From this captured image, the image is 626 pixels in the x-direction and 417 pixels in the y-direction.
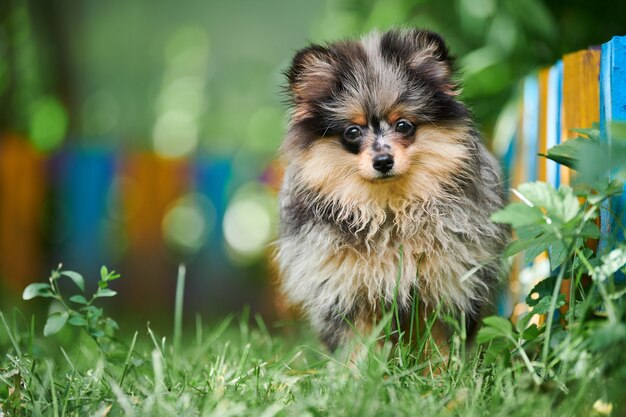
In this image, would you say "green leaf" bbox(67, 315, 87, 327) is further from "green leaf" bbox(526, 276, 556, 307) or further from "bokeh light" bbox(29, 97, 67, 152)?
"bokeh light" bbox(29, 97, 67, 152)

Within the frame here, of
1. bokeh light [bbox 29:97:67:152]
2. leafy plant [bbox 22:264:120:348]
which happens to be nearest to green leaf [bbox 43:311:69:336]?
leafy plant [bbox 22:264:120:348]

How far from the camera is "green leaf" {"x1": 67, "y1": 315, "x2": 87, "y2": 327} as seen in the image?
2.35m

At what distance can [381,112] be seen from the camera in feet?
8.47

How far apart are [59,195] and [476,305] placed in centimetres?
404

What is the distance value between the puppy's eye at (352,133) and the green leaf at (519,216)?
768 millimetres

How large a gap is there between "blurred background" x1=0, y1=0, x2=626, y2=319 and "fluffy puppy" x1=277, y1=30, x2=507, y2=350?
54.1 inches

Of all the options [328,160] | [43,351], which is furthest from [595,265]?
[43,351]

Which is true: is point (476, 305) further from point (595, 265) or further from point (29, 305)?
point (29, 305)

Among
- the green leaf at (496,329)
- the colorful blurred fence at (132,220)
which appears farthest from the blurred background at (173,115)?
the green leaf at (496,329)

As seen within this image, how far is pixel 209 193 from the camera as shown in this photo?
19.7 ft

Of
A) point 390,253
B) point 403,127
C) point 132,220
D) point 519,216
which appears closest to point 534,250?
point 519,216

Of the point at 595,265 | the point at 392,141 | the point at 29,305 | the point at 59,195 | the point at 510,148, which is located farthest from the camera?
the point at 59,195

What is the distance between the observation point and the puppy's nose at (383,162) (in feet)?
8.25

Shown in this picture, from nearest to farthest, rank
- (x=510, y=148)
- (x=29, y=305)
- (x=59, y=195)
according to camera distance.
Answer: (x=510, y=148), (x=29, y=305), (x=59, y=195)
